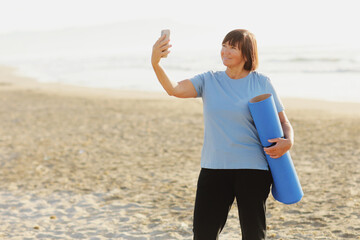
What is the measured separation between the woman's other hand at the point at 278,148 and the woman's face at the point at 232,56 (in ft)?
1.51

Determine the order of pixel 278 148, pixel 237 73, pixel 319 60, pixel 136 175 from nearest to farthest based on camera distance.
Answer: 1. pixel 278 148
2. pixel 237 73
3. pixel 136 175
4. pixel 319 60

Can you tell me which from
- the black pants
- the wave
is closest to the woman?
the black pants

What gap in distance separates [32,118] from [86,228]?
699cm

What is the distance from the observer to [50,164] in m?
7.01

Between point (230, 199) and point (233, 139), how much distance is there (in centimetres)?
36

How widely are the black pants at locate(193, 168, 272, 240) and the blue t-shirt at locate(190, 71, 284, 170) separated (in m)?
0.05

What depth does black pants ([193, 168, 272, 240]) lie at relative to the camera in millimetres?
2535

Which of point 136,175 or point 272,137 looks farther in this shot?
point 136,175

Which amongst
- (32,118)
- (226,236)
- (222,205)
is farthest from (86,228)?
(32,118)

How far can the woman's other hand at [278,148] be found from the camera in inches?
97.5

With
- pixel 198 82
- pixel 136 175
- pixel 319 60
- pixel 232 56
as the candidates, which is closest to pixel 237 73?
pixel 232 56

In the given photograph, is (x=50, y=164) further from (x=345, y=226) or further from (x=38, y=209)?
(x=345, y=226)

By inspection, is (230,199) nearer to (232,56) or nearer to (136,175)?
(232,56)

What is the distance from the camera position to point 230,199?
8.63 feet
